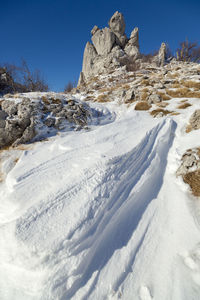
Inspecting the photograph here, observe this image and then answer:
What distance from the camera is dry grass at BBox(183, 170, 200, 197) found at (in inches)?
136

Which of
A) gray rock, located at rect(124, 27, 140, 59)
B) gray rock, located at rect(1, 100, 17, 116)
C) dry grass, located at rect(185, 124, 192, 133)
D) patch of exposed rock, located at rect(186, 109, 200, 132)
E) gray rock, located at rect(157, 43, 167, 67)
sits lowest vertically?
dry grass, located at rect(185, 124, 192, 133)

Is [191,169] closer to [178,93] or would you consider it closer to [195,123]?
[195,123]

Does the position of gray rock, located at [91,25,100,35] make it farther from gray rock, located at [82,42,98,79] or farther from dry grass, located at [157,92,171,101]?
dry grass, located at [157,92,171,101]

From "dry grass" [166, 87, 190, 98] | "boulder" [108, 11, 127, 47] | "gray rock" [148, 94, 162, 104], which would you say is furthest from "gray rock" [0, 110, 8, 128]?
"boulder" [108, 11, 127, 47]

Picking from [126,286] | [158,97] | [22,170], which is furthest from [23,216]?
[158,97]

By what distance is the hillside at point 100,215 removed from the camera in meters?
1.99

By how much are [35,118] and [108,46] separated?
61727mm

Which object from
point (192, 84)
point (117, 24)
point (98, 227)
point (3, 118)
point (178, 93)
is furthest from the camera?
point (117, 24)

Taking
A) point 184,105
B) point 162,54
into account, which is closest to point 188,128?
point 184,105

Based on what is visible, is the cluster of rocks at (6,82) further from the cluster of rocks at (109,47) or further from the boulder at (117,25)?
the boulder at (117,25)

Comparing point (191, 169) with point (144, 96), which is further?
point (144, 96)

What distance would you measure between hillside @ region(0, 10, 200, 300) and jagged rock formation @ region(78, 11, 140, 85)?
51814 mm

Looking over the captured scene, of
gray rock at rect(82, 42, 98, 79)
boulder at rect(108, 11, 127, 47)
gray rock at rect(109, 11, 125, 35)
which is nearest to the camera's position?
boulder at rect(108, 11, 127, 47)

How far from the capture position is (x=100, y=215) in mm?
2670
